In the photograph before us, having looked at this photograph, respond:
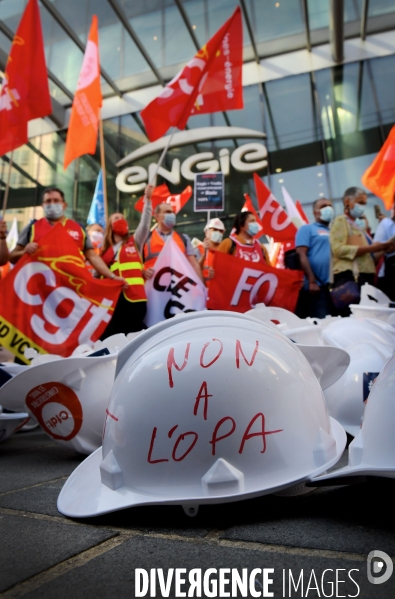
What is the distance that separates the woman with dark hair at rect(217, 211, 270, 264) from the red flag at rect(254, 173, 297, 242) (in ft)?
5.76

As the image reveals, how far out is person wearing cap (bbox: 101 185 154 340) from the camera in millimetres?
4262

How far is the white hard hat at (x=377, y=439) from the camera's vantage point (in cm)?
116

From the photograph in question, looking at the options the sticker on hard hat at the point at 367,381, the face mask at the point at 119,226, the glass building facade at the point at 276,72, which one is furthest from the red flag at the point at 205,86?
the glass building facade at the point at 276,72

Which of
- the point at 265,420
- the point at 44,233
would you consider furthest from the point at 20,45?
the point at 265,420

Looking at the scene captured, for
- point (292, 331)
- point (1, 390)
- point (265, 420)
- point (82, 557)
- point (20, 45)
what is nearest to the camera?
point (82, 557)

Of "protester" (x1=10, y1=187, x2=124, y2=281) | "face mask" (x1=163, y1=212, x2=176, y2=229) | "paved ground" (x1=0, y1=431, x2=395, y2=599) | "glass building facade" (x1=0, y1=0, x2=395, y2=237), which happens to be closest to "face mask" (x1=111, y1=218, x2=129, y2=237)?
"face mask" (x1=163, y1=212, x2=176, y2=229)

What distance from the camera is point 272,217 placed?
22.1ft

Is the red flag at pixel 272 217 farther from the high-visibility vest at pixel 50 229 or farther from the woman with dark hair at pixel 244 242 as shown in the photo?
the high-visibility vest at pixel 50 229

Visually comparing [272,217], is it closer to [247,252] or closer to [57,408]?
[247,252]

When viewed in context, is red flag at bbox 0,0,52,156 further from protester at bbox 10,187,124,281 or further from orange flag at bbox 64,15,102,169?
orange flag at bbox 64,15,102,169

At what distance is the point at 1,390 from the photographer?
2146 mm

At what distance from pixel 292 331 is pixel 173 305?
2007 millimetres

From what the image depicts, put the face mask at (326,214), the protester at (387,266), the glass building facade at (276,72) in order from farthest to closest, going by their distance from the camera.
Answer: the glass building facade at (276,72)
the face mask at (326,214)
the protester at (387,266)

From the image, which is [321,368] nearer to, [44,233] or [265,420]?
[265,420]
